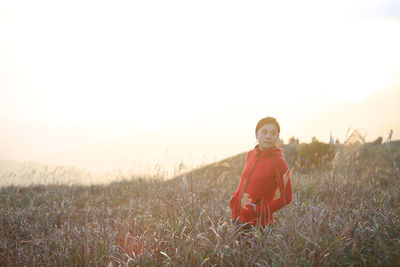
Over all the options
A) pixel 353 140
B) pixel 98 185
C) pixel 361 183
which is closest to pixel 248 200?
pixel 353 140

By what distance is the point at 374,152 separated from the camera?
14.3 metres

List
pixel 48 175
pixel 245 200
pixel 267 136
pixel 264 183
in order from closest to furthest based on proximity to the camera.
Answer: pixel 245 200 → pixel 264 183 → pixel 267 136 → pixel 48 175

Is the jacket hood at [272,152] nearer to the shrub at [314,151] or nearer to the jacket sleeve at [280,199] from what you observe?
the jacket sleeve at [280,199]

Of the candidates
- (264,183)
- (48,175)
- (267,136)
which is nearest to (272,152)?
(267,136)

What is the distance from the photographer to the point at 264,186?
2830 mm

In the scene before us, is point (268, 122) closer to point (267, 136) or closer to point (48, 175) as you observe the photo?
point (267, 136)

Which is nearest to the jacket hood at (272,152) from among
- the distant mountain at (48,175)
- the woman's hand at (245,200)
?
the woman's hand at (245,200)

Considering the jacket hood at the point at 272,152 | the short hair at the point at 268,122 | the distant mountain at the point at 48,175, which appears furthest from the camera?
the distant mountain at the point at 48,175

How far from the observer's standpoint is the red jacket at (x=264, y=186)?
107 inches

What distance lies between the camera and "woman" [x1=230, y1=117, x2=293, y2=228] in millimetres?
2705

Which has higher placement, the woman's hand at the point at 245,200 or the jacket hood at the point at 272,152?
the jacket hood at the point at 272,152

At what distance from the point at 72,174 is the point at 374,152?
14680 millimetres

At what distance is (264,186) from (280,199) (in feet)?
0.72

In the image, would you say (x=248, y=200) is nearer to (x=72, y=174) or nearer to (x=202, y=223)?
(x=202, y=223)
